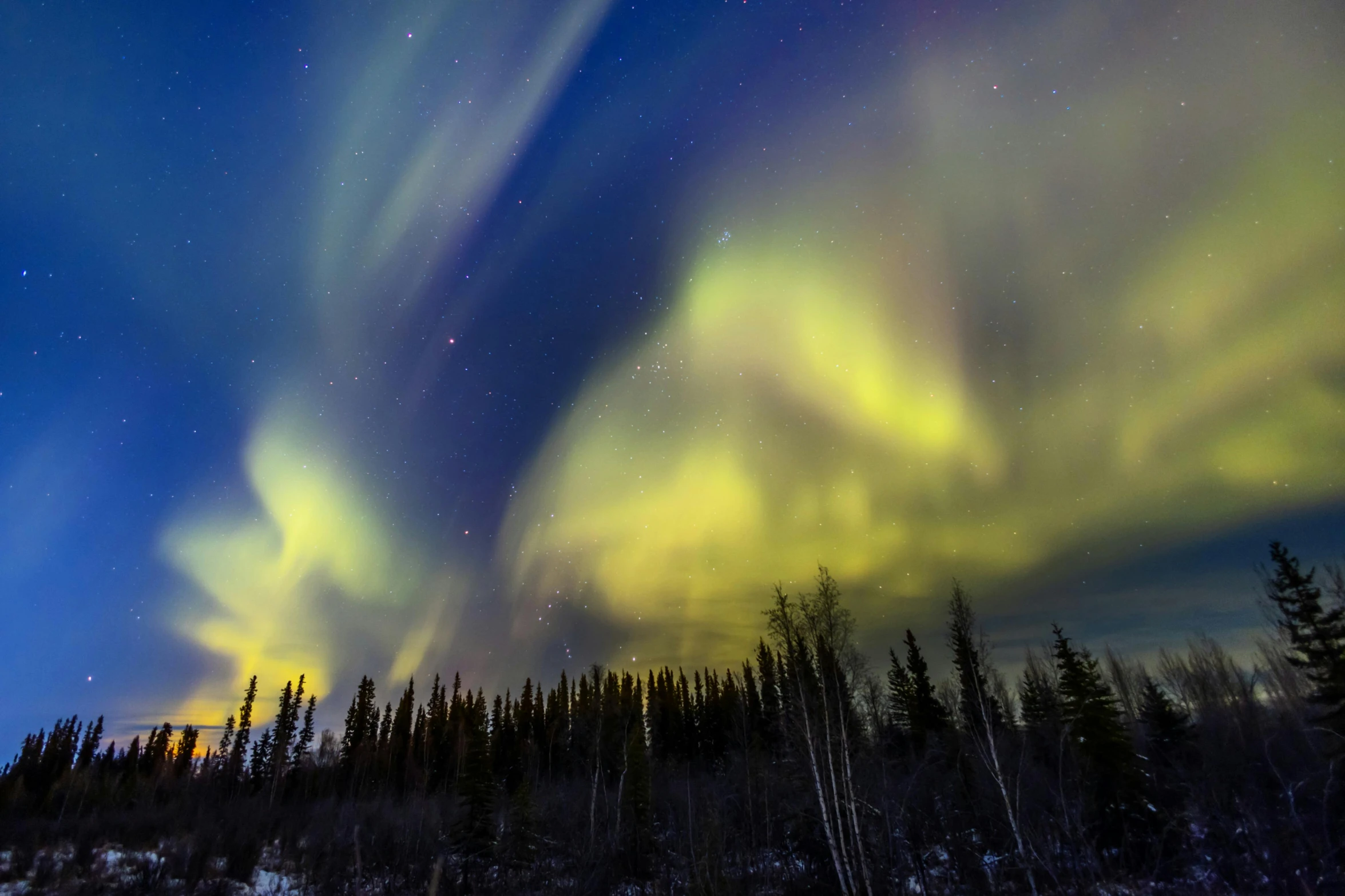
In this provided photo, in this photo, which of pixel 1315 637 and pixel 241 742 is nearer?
pixel 1315 637

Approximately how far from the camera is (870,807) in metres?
29.2

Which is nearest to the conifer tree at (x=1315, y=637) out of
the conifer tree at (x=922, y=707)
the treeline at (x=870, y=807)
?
the treeline at (x=870, y=807)

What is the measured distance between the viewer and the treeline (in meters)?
27.3

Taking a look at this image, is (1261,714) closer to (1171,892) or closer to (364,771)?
(1171,892)

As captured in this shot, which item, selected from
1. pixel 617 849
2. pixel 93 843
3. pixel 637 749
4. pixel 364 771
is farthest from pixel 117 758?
pixel 617 849

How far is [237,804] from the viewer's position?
7319cm

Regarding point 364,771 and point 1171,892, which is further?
point 364,771

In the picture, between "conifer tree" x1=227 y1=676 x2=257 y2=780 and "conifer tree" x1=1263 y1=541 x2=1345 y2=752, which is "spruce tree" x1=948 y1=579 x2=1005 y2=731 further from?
"conifer tree" x1=227 y1=676 x2=257 y2=780

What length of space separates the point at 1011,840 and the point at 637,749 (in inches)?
1200

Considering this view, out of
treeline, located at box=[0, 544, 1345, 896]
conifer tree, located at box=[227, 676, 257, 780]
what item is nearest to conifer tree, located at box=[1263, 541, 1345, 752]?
treeline, located at box=[0, 544, 1345, 896]

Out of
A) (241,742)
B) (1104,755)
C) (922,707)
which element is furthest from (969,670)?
(241,742)

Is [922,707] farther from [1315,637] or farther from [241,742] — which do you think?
[241,742]

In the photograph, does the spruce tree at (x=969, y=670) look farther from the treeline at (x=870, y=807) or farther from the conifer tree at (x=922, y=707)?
the conifer tree at (x=922, y=707)

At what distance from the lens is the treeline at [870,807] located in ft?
89.6
